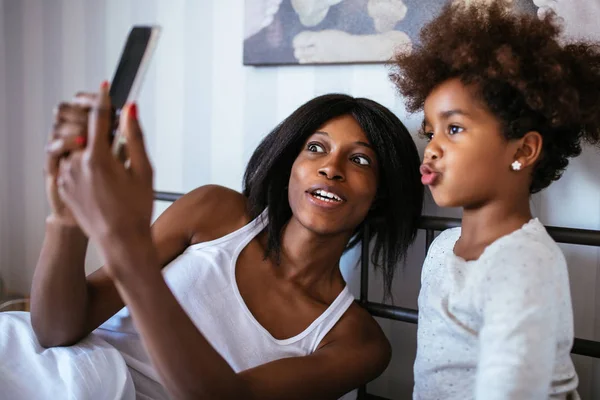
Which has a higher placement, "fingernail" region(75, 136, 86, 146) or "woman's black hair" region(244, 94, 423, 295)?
"fingernail" region(75, 136, 86, 146)

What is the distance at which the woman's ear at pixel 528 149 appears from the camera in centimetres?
89

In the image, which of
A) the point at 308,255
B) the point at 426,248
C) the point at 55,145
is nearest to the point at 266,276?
the point at 308,255

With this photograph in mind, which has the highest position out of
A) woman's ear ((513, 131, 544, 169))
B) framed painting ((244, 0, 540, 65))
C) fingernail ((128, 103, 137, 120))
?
framed painting ((244, 0, 540, 65))

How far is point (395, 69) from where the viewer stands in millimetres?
1302

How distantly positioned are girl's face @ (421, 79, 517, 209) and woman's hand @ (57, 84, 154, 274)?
453 millimetres

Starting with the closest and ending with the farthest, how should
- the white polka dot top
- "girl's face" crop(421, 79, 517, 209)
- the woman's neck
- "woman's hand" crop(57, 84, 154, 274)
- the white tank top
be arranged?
1. "woman's hand" crop(57, 84, 154, 274)
2. the white polka dot top
3. "girl's face" crop(421, 79, 517, 209)
4. the white tank top
5. the woman's neck

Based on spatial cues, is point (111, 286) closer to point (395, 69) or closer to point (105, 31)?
point (395, 69)

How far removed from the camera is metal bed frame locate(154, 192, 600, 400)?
1.09 m

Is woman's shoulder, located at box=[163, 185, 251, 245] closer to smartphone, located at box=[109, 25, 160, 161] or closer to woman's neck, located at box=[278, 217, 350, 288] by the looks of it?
woman's neck, located at box=[278, 217, 350, 288]

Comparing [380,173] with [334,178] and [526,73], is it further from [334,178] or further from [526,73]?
[526,73]

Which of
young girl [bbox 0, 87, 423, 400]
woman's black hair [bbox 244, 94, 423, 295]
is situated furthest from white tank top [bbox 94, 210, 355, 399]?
woman's black hair [bbox 244, 94, 423, 295]

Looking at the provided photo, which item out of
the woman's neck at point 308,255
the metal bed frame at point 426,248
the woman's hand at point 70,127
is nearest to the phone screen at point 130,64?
the woman's hand at point 70,127

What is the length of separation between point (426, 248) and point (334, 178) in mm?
258

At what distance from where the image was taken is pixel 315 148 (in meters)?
1.22
